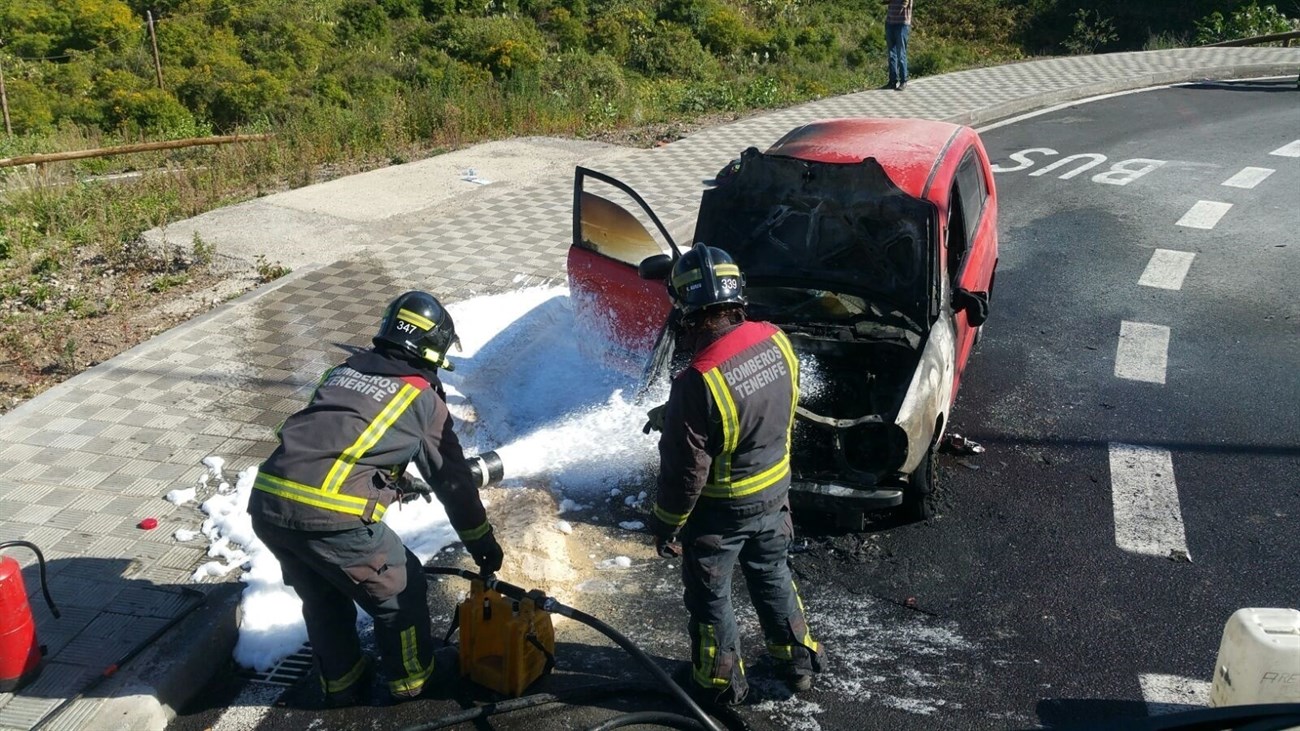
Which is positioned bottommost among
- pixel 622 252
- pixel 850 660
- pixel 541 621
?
pixel 850 660

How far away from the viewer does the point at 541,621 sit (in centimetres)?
416

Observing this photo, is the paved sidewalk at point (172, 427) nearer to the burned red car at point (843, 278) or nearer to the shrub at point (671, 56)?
the burned red car at point (843, 278)

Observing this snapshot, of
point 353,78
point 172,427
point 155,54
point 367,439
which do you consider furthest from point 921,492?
point 155,54

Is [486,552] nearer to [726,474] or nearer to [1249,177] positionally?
[726,474]

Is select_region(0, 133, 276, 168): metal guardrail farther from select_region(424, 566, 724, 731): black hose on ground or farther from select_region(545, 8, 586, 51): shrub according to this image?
select_region(545, 8, 586, 51): shrub

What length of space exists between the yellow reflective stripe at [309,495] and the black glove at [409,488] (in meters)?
0.23

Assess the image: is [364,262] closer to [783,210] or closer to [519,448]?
[519,448]

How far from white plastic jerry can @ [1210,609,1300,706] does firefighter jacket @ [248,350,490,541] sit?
2.91 metres

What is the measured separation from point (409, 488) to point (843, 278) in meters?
3.06

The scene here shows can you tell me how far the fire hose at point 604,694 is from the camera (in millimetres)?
3820

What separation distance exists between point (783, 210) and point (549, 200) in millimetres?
5037

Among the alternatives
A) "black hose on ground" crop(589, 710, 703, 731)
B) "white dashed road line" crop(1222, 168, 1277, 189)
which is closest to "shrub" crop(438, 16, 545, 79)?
"white dashed road line" crop(1222, 168, 1277, 189)

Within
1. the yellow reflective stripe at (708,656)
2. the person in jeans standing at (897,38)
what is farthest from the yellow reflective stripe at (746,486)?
the person in jeans standing at (897,38)

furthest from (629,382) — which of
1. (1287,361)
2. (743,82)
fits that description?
(743,82)
